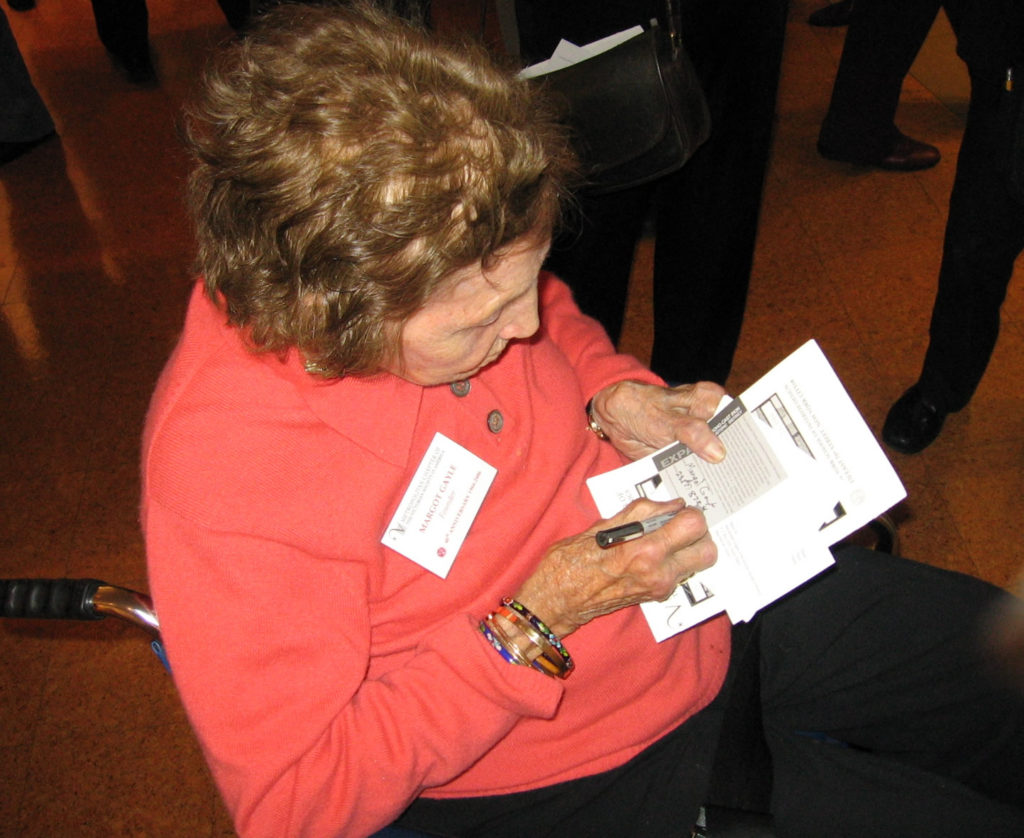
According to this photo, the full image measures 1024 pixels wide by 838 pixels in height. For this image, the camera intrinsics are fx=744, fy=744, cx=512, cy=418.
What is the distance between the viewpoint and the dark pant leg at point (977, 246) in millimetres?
1561

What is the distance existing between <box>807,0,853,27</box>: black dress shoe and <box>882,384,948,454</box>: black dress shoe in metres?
2.66

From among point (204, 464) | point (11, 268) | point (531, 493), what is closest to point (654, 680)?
point (531, 493)

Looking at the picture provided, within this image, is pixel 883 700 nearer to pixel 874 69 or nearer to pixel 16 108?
pixel 874 69

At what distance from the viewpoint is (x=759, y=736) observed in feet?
3.41

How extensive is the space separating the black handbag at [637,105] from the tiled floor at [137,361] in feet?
3.20

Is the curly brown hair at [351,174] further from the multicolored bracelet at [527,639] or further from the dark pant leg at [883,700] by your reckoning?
the dark pant leg at [883,700]

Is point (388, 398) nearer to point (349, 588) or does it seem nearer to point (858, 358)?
point (349, 588)

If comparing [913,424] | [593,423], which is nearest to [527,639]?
[593,423]

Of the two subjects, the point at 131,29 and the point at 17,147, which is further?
the point at 131,29

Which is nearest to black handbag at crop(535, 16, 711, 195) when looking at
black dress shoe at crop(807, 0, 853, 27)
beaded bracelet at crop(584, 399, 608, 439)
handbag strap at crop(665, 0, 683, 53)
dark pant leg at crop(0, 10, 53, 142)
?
handbag strap at crop(665, 0, 683, 53)

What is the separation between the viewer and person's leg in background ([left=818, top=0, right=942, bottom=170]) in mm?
2738

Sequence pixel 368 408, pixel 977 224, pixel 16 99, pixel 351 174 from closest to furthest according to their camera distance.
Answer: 1. pixel 351 174
2. pixel 368 408
3. pixel 977 224
4. pixel 16 99

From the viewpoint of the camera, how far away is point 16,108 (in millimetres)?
3699

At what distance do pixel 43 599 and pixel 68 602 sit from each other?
29 millimetres
